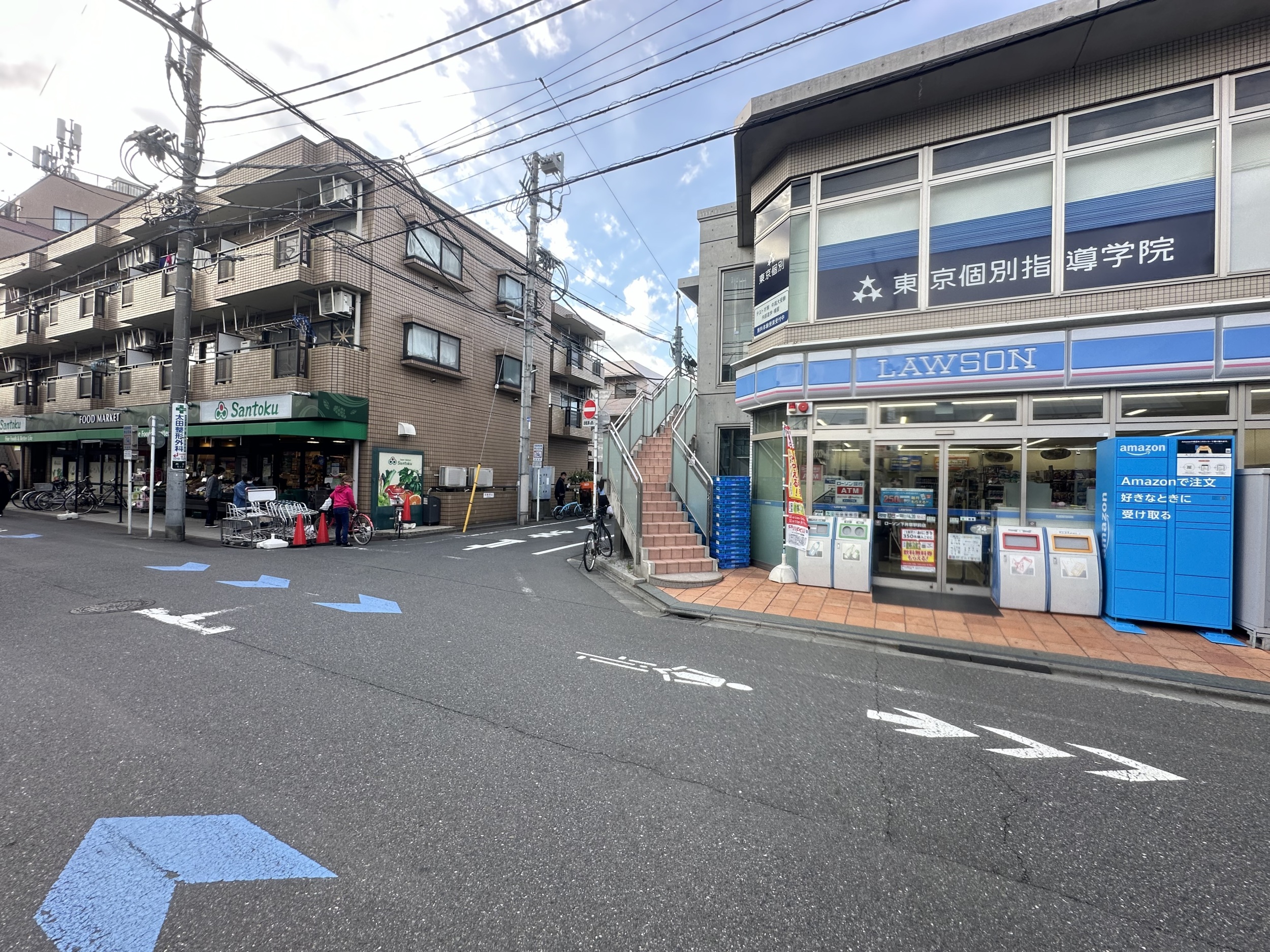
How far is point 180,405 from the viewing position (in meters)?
12.8

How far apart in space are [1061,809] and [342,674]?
5.16 m

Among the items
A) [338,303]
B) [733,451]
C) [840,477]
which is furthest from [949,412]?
[338,303]

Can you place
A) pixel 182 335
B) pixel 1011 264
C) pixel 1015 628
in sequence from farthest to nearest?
pixel 182 335 < pixel 1011 264 < pixel 1015 628

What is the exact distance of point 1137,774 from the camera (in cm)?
324

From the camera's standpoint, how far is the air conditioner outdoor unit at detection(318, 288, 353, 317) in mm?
14935

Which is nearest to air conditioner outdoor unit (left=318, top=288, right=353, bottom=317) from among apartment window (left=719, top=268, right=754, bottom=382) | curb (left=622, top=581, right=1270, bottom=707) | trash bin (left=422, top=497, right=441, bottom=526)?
trash bin (left=422, top=497, right=441, bottom=526)

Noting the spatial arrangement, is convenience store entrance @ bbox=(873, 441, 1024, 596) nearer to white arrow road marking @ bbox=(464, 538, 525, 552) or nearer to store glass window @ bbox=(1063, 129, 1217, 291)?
store glass window @ bbox=(1063, 129, 1217, 291)

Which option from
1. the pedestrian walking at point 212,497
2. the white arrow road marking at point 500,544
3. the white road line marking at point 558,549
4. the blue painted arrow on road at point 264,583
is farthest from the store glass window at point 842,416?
the pedestrian walking at point 212,497

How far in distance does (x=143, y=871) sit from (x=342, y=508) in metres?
11.8

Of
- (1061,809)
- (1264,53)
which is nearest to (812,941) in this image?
(1061,809)

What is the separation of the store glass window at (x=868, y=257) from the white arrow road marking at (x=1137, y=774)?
674cm

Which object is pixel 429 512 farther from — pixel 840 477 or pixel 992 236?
pixel 992 236

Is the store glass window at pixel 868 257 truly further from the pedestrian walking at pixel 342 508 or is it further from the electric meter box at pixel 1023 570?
the pedestrian walking at pixel 342 508

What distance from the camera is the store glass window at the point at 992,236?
752 centimetres
